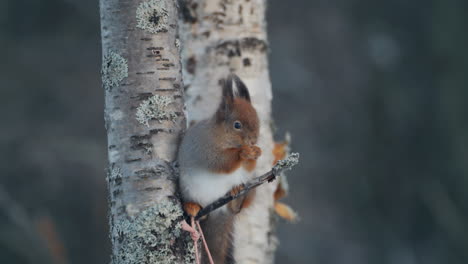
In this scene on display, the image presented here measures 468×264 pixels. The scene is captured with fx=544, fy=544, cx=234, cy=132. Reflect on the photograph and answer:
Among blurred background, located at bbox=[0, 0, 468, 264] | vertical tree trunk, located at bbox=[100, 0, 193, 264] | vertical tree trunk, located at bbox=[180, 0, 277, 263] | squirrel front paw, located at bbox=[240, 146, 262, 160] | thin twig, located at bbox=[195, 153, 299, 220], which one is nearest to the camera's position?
thin twig, located at bbox=[195, 153, 299, 220]

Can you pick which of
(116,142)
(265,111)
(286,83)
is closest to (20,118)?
(286,83)

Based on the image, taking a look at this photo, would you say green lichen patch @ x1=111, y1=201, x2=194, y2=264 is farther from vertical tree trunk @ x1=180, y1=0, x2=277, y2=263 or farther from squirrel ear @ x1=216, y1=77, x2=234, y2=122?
vertical tree trunk @ x1=180, y1=0, x2=277, y2=263

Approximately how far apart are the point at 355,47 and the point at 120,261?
16.9ft

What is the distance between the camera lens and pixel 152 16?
127cm

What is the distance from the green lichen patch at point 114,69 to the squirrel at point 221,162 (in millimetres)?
213

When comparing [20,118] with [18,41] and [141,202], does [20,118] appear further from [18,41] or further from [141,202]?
[141,202]

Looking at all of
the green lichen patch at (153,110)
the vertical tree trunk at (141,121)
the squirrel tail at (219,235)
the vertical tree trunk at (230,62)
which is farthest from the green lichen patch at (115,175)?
the vertical tree trunk at (230,62)

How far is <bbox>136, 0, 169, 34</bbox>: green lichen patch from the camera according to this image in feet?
4.14

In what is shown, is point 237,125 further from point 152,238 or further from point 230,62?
point 230,62

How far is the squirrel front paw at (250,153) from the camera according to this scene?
1.37 metres

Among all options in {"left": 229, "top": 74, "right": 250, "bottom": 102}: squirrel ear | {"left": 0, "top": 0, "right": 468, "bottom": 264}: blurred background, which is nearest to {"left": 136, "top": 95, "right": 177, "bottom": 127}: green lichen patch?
{"left": 229, "top": 74, "right": 250, "bottom": 102}: squirrel ear

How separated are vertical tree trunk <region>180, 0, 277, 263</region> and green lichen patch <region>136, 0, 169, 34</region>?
2.60ft

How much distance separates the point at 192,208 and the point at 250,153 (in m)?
0.21

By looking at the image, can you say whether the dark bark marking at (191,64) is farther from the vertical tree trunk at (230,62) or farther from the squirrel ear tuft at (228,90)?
the squirrel ear tuft at (228,90)
